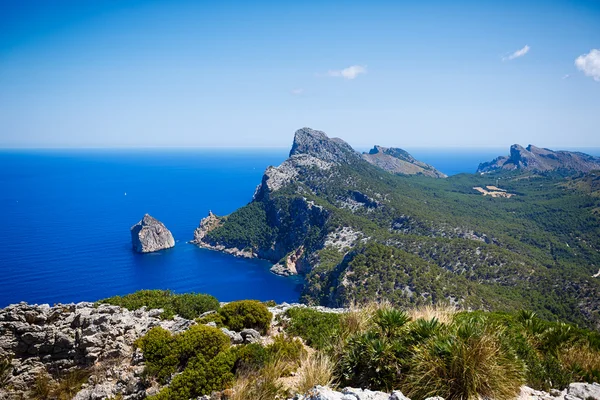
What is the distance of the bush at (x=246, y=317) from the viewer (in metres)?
12.6

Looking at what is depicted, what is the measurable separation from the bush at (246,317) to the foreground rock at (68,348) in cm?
203

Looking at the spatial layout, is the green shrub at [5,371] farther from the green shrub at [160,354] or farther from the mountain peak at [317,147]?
the mountain peak at [317,147]

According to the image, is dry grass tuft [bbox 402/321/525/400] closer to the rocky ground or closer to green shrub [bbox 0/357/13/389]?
the rocky ground

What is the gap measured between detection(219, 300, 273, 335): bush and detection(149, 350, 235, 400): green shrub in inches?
138

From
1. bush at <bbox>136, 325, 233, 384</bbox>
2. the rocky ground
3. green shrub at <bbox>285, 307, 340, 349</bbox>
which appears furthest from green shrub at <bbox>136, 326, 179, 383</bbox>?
green shrub at <bbox>285, 307, 340, 349</bbox>

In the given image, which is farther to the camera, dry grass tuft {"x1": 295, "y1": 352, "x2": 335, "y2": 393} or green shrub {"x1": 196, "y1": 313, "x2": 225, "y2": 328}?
green shrub {"x1": 196, "y1": 313, "x2": 225, "y2": 328}

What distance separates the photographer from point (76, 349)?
10.7 metres

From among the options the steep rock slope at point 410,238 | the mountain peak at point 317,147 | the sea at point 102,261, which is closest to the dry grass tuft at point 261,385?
the steep rock slope at point 410,238

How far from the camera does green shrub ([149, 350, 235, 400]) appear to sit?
8234 mm

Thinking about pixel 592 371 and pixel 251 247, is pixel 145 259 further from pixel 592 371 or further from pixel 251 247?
pixel 592 371

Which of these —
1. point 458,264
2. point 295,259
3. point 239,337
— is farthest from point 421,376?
point 295,259

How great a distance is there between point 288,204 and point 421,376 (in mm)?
113348

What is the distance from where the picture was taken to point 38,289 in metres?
67.6

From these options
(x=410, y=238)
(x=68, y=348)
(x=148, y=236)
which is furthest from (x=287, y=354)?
(x=148, y=236)
